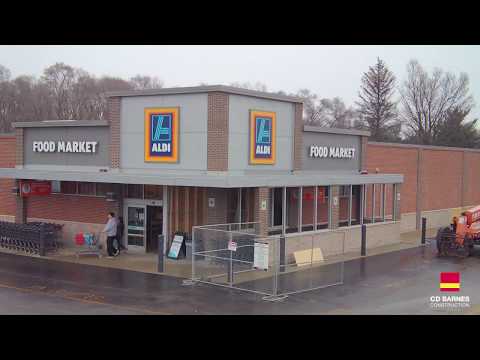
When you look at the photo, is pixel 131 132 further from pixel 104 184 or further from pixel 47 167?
pixel 47 167

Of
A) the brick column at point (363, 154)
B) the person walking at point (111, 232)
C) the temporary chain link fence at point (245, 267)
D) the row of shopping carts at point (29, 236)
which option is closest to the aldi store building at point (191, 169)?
the brick column at point (363, 154)

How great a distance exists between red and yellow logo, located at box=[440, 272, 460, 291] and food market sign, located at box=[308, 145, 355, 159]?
25.9 ft

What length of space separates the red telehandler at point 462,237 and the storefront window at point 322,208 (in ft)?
→ 15.4

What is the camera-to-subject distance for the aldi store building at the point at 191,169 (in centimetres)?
2136

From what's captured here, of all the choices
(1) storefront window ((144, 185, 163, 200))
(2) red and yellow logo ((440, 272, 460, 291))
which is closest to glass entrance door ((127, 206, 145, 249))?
(1) storefront window ((144, 185, 163, 200))

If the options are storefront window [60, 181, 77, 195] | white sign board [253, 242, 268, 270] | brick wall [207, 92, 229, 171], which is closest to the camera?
white sign board [253, 242, 268, 270]

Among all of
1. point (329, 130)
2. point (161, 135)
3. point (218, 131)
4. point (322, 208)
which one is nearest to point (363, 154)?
point (329, 130)

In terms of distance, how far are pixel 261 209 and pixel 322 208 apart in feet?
17.1

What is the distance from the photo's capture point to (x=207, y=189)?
22094 millimetres

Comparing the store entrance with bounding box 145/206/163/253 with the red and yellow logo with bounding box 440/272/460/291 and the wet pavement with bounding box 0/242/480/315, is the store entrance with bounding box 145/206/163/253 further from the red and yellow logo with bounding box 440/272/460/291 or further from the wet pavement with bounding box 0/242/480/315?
the red and yellow logo with bounding box 440/272/460/291

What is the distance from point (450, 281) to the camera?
1908 cm

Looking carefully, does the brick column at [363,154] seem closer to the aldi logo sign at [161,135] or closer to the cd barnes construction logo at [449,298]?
the cd barnes construction logo at [449,298]

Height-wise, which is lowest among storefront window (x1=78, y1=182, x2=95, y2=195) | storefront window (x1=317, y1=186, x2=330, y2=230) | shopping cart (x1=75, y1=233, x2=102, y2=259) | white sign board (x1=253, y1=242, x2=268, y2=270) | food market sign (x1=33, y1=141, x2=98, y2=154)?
shopping cart (x1=75, y1=233, x2=102, y2=259)

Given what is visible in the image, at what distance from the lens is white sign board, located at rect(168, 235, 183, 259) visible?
21.8 metres
